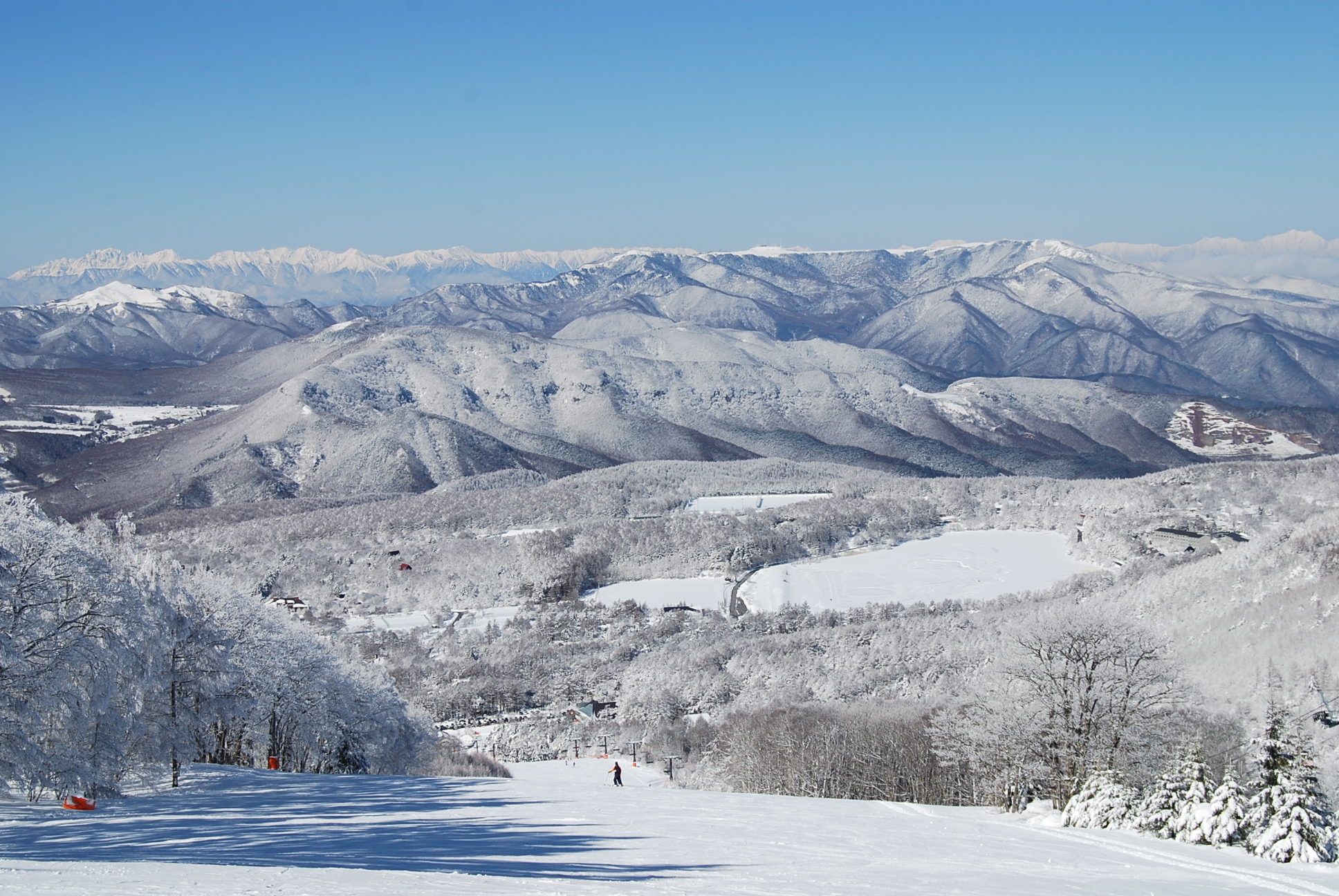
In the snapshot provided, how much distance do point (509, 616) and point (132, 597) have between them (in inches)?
3174

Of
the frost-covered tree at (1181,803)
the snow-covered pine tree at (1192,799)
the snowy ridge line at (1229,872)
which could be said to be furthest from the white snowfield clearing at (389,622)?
the snowy ridge line at (1229,872)

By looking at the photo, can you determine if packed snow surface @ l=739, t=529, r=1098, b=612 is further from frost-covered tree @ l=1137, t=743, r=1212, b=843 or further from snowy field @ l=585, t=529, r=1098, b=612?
frost-covered tree @ l=1137, t=743, r=1212, b=843

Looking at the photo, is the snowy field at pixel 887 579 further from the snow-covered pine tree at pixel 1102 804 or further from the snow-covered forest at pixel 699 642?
the snow-covered pine tree at pixel 1102 804

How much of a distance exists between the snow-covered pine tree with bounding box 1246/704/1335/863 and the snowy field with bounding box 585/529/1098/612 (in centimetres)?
7901

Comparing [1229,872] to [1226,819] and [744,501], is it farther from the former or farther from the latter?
[744,501]

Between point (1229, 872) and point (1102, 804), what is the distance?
6195mm

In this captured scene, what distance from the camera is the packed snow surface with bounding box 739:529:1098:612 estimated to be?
102 metres

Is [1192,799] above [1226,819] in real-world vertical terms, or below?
above

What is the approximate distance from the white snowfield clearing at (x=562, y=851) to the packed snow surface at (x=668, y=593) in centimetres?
7745

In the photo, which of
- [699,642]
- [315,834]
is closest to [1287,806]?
[315,834]

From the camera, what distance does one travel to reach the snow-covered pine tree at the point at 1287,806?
62.6ft

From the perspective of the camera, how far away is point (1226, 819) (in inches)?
808

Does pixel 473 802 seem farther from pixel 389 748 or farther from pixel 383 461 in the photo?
pixel 383 461

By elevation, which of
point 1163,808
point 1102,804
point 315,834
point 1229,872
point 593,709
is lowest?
point 593,709
